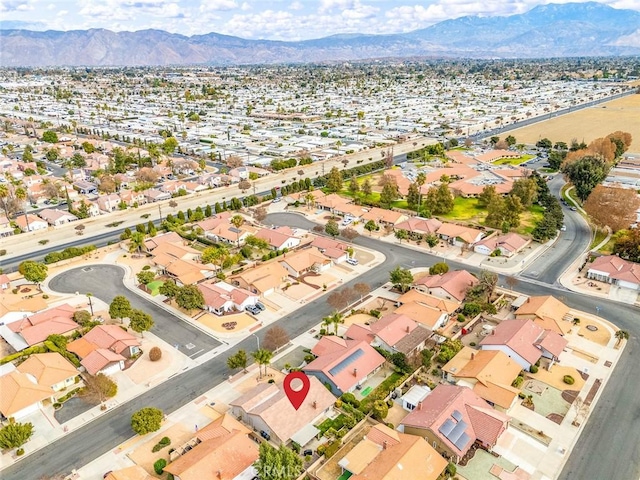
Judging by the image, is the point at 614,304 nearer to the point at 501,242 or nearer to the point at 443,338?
the point at 501,242

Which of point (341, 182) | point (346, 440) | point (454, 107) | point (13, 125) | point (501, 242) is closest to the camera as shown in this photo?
point (346, 440)

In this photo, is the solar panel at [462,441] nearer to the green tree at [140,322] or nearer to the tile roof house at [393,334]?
the tile roof house at [393,334]

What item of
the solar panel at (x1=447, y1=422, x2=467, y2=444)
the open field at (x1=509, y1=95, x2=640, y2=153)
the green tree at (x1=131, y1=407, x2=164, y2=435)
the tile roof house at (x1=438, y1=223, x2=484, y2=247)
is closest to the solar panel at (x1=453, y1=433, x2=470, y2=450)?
the solar panel at (x1=447, y1=422, x2=467, y2=444)

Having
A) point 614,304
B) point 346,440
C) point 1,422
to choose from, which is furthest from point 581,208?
point 1,422

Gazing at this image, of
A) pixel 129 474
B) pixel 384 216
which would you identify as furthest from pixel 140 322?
pixel 384 216

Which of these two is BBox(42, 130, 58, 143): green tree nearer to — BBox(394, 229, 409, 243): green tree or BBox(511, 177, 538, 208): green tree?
BBox(394, 229, 409, 243): green tree
